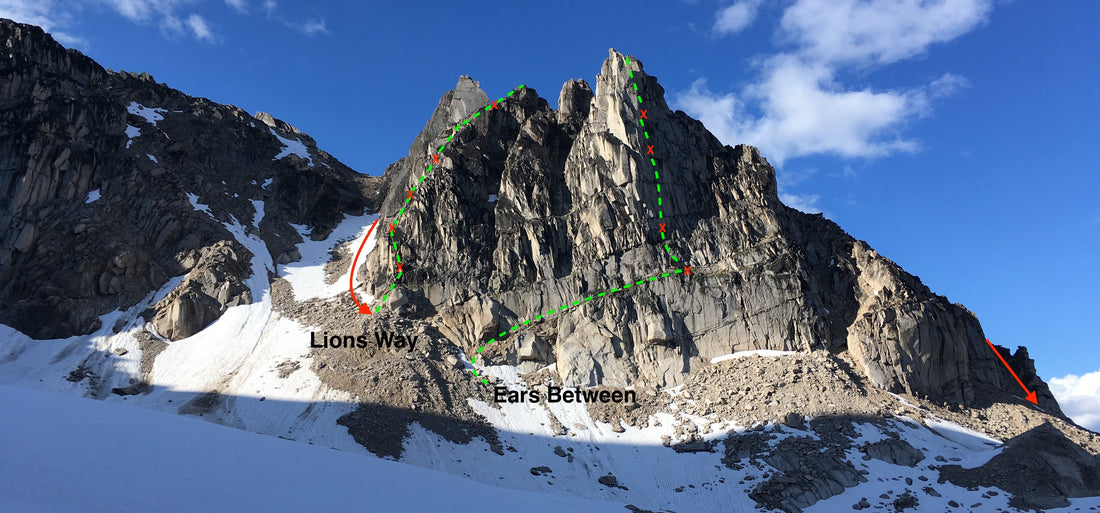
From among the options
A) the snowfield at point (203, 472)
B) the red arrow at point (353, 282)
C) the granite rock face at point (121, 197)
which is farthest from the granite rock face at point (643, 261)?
the snowfield at point (203, 472)

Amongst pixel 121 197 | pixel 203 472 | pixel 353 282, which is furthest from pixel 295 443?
pixel 121 197

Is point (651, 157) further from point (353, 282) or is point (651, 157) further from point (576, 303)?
point (353, 282)

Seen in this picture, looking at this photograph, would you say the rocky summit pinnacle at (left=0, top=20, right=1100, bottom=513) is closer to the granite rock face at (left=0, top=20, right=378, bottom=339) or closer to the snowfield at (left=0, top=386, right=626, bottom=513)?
the granite rock face at (left=0, top=20, right=378, bottom=339)

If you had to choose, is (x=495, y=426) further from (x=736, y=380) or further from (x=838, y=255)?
(x=838, y=255)

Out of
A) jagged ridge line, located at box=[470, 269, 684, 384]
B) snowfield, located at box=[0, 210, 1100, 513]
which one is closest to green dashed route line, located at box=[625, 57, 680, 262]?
jagged ridge line, located at box=[470, 269, 684, 384]

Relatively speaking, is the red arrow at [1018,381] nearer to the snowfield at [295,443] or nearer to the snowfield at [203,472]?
the snowfield at [295,443]
